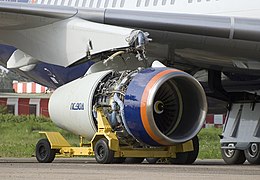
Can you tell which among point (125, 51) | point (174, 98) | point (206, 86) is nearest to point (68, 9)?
point (125, 51)

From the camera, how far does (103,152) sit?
1061cm

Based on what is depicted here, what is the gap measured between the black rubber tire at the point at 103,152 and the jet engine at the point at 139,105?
0.20 m

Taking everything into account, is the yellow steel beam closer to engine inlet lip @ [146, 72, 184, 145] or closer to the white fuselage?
engine inlet lip @ [146, 72, 184, 145]

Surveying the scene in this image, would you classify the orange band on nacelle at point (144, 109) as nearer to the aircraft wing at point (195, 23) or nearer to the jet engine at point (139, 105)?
the jet engine at point (139, 105)

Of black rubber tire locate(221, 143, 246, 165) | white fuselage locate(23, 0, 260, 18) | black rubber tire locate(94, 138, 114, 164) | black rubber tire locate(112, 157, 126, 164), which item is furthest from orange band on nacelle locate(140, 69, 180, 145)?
black rubber tire locate(221, 143, 246, 165)

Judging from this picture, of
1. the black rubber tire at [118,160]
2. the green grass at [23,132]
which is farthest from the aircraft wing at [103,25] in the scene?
the green grass at [23,132]

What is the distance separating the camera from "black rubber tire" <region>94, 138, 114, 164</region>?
34.3ft

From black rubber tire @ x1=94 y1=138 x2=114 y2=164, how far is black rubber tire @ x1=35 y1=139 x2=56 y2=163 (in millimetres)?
1168

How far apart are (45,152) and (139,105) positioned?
7.85 feet

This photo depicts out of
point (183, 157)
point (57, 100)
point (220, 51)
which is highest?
point (220, 51)

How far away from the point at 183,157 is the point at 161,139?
1.15 meters

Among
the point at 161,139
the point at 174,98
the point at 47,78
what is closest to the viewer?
the point at 161,139

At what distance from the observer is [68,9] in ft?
36.3

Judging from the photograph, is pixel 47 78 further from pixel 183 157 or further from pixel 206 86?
pixel 183 157
